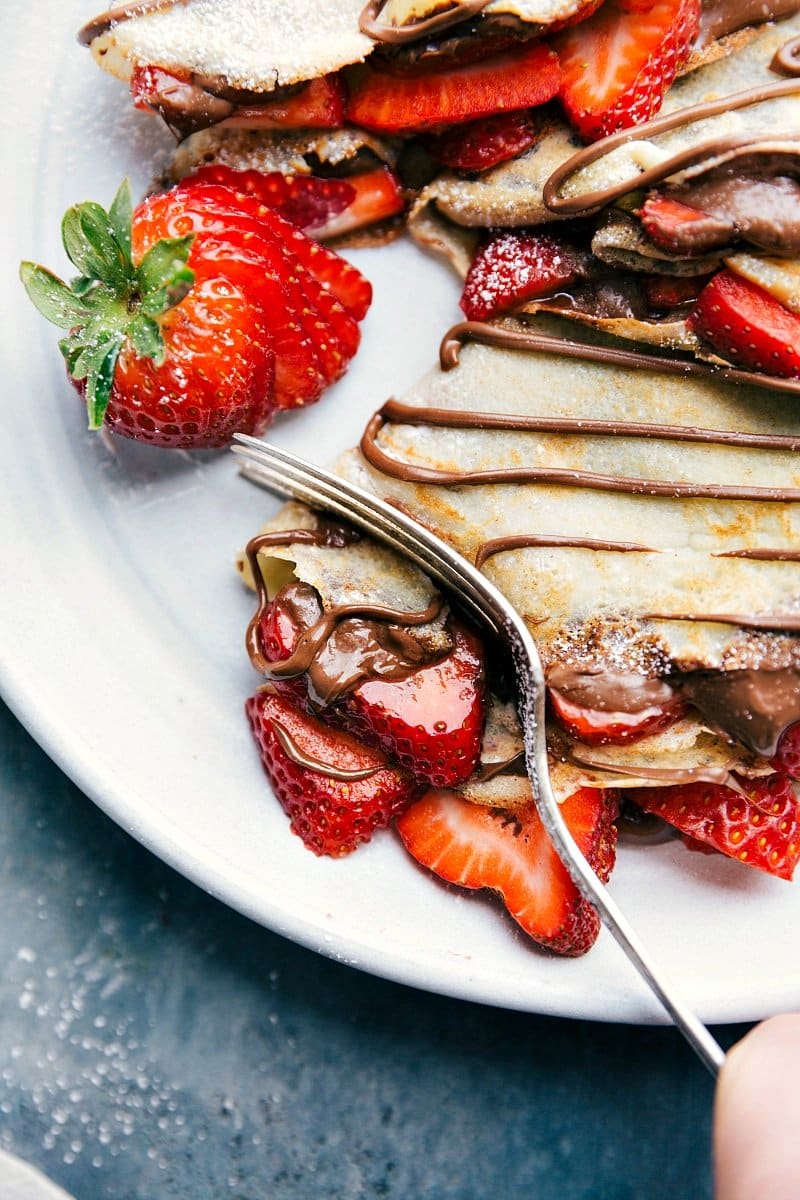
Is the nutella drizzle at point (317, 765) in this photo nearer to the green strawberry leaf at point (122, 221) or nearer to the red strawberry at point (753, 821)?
the red strawberry at point (753, 821)

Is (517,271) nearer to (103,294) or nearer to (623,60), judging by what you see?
(623,60)

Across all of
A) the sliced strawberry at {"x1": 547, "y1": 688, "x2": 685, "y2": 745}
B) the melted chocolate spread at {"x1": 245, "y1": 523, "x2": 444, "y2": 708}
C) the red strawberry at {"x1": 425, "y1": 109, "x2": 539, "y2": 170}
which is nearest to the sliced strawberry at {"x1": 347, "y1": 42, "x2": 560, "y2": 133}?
the red strawberry at {"x1": 425, "y1": 109, "x2": 539, "y2": 170}

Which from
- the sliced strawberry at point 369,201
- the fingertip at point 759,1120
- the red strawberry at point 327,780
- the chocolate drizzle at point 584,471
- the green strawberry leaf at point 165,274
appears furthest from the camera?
the sliced strawberry at point 369,201

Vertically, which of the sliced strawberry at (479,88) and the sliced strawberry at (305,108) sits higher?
the sliced strawberry at (479,88)

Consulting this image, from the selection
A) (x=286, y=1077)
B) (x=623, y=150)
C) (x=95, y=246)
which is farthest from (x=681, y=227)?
(x=286, y=1077)

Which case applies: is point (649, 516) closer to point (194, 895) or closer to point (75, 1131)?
point (194, 895)

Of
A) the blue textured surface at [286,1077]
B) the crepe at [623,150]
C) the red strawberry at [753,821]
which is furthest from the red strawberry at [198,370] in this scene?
the red strawberry at [753,821]

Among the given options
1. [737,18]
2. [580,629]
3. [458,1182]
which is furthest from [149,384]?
[458,1182]

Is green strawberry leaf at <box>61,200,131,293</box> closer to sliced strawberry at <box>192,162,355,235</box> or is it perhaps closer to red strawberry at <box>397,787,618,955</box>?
sliced strawberry at <box>192,162,355,235</box>
